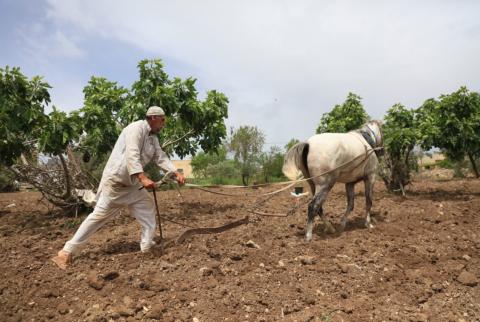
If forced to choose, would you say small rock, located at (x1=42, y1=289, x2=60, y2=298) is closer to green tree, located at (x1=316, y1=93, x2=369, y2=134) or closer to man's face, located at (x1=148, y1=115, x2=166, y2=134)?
man's face, located at (x1=148, y1=115, x2=166, y2=134)

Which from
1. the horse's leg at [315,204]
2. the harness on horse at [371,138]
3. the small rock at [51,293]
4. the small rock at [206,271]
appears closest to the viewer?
the small rock at [51,293]

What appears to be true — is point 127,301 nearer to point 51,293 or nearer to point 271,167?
point 51,293

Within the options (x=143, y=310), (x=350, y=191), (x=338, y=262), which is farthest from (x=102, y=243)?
(x=350, y=191)

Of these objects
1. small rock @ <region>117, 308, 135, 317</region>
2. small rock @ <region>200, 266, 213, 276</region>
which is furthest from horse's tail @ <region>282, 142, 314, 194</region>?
small rock @ <region>117, 308, 135, 317</region>

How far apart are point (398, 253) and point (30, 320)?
166 inches

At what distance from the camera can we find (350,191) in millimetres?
6473

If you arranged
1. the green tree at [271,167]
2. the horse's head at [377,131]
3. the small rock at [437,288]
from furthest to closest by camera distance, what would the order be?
1. the green tree at [271,167]
2. the horse's head at [377,131]
3. the small rock at [437,288]

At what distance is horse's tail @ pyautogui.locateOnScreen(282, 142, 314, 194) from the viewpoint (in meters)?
5.54

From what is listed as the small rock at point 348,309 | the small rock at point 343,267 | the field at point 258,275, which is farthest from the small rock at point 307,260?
the small rock at point 348,309

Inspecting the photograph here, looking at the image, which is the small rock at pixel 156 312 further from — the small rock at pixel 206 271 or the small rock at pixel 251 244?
the small rock at pixel 251 244

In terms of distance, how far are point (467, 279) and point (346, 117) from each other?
6513mm

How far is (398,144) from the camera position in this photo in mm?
9016

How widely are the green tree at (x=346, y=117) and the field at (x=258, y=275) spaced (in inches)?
145

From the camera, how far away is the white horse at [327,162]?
537 centimetres
